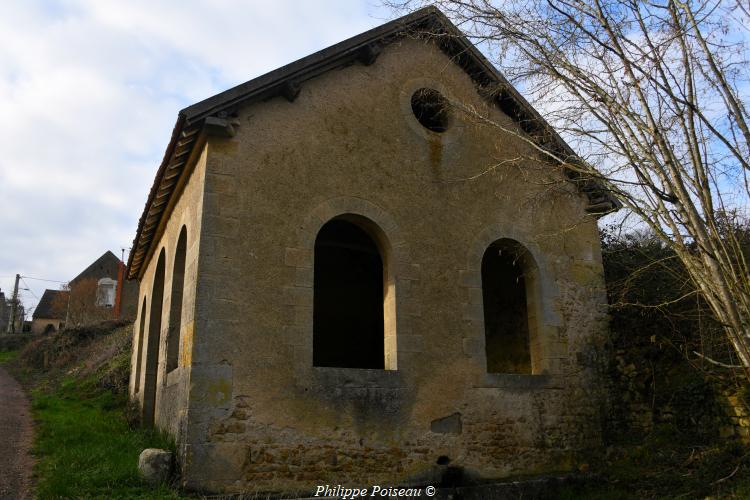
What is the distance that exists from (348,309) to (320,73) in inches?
221

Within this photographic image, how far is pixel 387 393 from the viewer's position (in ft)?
24.0

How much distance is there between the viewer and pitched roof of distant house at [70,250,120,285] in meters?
42.7

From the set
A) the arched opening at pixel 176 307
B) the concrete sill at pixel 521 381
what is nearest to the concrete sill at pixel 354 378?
the concrete sill at pixel 521 381

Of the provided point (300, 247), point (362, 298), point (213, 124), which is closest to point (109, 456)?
point (300, 247)

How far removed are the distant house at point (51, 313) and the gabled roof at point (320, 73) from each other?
33.9 meters

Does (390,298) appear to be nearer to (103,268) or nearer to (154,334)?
(154,334)

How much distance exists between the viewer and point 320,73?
8023 mm

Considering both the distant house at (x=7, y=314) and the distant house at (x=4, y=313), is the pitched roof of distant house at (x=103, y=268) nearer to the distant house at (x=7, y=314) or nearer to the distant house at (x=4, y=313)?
the distant house at (x=7, y=314)

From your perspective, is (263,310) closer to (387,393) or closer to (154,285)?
(387,393)

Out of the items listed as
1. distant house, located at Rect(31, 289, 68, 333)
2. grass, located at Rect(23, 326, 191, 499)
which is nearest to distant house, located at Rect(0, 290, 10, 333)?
distant house, located at Rect(31, 289, 68, 333)

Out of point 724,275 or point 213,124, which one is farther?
point 213,124

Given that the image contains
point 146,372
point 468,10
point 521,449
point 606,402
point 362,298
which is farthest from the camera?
point 362,298

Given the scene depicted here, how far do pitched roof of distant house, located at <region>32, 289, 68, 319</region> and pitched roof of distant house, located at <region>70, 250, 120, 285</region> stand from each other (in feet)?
5.96

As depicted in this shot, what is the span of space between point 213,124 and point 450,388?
4.27 metres
